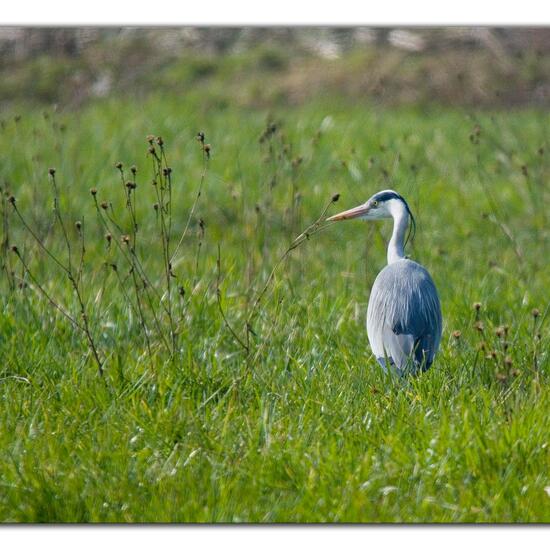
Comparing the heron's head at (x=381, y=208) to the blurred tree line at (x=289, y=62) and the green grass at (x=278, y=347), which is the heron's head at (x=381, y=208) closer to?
the green grass at (x=278, y=347)

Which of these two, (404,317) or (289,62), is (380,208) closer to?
(404,317)

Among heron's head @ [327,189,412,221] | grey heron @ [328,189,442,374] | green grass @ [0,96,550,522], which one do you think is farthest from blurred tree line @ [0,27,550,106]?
grey heron @ [328,189,442,374]

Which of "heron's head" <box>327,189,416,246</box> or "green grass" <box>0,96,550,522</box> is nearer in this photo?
"green grass" <box>0,96,550,522</box>

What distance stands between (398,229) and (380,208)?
0.11 m

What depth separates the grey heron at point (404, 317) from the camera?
344 cm

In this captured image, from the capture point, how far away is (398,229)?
3.59 meters

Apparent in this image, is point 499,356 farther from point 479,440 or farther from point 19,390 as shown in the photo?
point 19,390

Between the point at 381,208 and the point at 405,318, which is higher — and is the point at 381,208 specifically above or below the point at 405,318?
above

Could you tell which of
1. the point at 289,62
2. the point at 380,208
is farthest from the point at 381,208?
the point at 289,62

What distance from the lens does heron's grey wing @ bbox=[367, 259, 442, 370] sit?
3.44m

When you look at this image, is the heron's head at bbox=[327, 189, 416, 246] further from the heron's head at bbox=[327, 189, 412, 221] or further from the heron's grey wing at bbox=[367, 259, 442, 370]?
the heron's grey wing at bbox=[367, 259, 442, 370]

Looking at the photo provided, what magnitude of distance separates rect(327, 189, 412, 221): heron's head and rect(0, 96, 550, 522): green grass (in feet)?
1.56

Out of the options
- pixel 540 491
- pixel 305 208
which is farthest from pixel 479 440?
pixel 305 208

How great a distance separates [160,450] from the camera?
317cm
